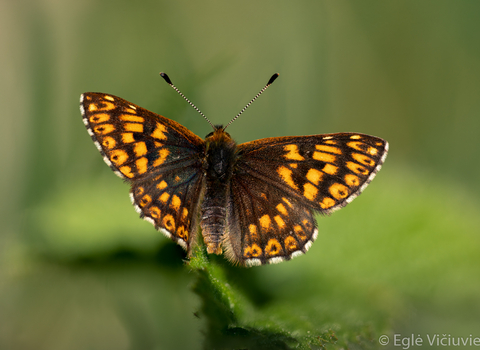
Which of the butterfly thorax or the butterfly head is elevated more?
the butterfly head

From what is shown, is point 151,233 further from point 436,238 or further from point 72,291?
point 436,238

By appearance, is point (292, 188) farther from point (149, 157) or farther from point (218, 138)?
point (149, 157)

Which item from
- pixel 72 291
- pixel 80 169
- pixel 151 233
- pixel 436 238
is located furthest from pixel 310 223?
pixel 80 169

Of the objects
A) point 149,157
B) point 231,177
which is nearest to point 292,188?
point 231,177

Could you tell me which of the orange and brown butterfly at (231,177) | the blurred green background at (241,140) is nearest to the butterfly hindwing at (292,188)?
the orange and brown butterfly at (231,177)

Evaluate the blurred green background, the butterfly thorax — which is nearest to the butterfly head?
the butterfly thorax

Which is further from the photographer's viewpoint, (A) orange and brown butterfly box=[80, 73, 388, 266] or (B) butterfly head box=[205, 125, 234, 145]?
(B) butterfly head box=[205, 125, 234, 145]

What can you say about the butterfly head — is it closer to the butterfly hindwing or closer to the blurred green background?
the butterfly hindwing

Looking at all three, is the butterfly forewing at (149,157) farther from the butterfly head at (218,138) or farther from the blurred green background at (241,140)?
the blurred green background at (241,140)
